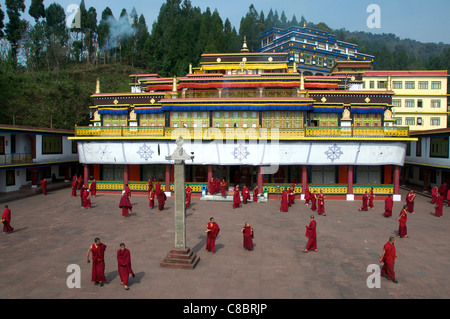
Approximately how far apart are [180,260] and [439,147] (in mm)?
24024

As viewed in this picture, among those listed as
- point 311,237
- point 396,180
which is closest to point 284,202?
point 311,237

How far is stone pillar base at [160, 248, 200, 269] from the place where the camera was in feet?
36.3

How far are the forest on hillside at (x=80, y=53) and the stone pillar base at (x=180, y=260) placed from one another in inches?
1606

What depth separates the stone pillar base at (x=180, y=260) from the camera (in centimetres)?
1107

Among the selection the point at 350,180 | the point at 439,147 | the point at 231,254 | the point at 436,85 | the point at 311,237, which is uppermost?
the point at 436,85

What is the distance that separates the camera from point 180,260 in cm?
1121

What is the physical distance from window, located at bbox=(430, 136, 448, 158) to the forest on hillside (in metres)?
44.3

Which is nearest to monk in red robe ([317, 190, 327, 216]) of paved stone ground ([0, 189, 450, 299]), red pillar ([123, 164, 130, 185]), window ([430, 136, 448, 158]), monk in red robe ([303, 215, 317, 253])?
paved stone ground ([0, 189, 450, 299])

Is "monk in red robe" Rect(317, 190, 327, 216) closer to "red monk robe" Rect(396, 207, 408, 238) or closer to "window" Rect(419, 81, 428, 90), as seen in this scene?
"red monk robe" Rect(396, 207, 408, 238)

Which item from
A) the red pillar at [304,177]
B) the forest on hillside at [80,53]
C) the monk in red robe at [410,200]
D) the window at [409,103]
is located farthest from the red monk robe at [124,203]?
the window at [409,103]

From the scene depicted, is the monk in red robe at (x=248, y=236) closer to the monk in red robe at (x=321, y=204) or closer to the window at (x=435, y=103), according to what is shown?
the monk in red robe at (x=321, y=204)

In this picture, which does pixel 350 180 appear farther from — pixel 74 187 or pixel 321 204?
pixel 74 187

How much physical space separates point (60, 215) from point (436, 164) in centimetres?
2796
